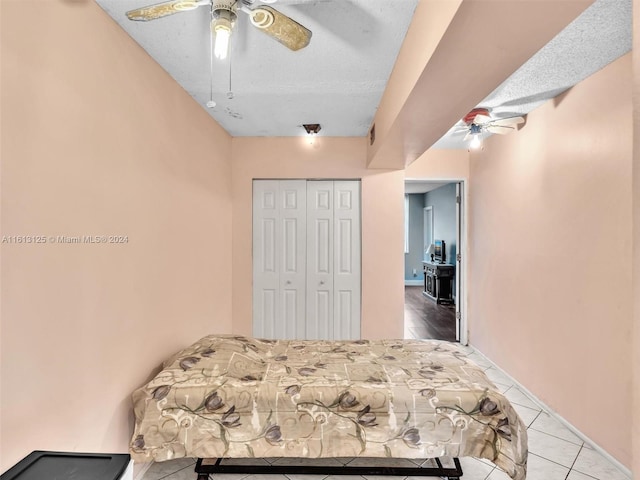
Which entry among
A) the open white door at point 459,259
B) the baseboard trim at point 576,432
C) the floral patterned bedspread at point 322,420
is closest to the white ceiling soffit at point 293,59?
the floral patterned bedspread at point 322,420

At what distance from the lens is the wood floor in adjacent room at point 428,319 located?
4.31 m

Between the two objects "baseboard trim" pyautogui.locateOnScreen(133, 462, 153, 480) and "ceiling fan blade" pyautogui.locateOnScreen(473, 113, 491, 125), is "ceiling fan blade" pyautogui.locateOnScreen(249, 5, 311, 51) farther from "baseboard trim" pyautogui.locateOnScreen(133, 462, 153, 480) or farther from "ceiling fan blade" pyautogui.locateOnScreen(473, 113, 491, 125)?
"baseboard trim" pyautogui.locateOnScreen(133, 462, 153, 480)

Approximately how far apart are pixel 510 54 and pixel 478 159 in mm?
2664

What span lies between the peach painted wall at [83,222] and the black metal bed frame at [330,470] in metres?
0.50

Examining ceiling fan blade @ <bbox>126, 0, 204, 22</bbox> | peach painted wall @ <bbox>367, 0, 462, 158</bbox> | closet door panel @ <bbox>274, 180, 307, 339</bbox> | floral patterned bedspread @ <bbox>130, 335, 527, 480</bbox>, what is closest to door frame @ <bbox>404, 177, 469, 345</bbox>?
closet door panel @ <bbox>274, 180, 307, 339</bbox>

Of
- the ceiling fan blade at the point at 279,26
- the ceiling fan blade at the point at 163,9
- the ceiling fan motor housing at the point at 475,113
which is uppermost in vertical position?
the ceiling fan motor housing at the point at 475,113

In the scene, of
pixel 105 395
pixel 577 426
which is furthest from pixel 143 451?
pixel 577 426

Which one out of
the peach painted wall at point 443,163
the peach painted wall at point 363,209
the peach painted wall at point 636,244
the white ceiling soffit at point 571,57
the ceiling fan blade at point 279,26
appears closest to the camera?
the peach painted wall at point 636,244

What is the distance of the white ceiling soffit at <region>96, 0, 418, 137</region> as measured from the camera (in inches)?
60.0

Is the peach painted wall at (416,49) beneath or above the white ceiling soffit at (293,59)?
beneath

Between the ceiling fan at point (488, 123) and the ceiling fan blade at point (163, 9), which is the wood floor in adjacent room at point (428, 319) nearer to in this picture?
the ceiling fan at point (488, 123)

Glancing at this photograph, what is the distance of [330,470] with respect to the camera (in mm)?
1733

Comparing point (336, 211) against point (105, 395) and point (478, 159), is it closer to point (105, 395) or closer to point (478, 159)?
point (478, 159)

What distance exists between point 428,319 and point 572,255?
10.1 ft
